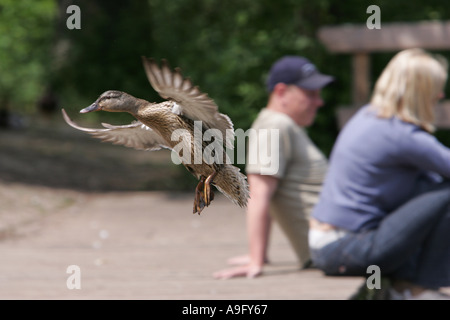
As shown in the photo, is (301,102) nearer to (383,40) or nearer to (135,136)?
(135,136)

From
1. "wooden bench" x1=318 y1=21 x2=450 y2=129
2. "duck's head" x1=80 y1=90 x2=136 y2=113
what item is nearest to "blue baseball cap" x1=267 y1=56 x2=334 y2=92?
"duck's head" x1=80 y1=90 x2=136 y2=113

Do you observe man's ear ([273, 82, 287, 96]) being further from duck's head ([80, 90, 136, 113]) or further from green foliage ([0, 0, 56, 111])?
green foliage ([0, 0, 56, 111])

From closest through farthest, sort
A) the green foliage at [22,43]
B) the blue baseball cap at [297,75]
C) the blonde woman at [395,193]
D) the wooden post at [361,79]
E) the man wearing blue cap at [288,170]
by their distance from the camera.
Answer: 1. the blonde woman at [395,193]
2. the blue baseball cap at [297,75]
3. the man wearing blue cap at [288,170]
4. the wooden post at [361,79]
5. the green foliage at [22,43]

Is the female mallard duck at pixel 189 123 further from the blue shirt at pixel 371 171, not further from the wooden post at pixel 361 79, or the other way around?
the wooden post at pixel 361 79

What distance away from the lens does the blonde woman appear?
3.11 m

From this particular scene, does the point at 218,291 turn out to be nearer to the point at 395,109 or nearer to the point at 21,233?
the point at 395,109

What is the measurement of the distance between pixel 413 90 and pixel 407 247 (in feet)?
2.36

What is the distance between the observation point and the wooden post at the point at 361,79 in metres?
6.54

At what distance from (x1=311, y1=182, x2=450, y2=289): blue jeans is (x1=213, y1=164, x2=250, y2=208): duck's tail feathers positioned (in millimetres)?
2408

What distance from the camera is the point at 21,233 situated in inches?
215

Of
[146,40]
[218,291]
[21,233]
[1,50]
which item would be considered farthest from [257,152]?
[1,50]

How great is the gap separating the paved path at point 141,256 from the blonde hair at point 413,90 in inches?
34.1

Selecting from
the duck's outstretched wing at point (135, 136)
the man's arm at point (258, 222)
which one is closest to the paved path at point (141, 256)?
the man's arm at point (258, 222)

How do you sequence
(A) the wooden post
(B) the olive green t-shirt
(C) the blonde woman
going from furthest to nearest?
(A) the wooden post < (B) the olive green t-shirt < (C) the blonde woman
